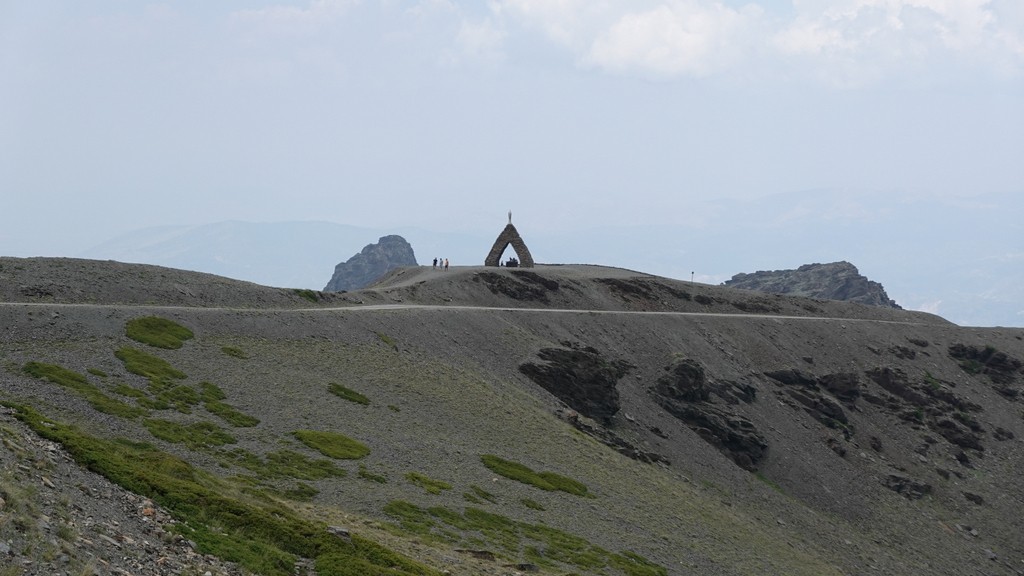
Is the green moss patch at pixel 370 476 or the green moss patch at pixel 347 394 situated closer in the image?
the green moss patch at pixel 370 476

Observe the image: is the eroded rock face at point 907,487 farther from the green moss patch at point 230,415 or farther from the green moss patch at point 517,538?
the green moss patch at point 230,415

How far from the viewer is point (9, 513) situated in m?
23.1

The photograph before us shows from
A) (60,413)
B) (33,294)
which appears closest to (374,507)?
(60,413)

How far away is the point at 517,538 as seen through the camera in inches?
1900

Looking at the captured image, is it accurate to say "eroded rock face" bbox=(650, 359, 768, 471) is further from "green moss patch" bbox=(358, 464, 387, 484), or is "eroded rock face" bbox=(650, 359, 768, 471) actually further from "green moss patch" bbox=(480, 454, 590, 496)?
"green moss patch" bbox=(358, 464, 387, 484)

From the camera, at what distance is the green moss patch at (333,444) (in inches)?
2072

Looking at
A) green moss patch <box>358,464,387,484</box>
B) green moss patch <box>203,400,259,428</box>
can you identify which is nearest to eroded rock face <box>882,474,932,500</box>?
green moss patch <box>358,464,387,484</box>

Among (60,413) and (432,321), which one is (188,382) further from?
(432,321)

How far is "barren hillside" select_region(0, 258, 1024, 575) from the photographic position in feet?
128

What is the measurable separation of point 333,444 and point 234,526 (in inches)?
886

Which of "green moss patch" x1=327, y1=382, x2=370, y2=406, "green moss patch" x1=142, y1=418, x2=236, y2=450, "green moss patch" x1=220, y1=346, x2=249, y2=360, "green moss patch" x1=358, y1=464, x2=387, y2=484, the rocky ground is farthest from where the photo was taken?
"green moss patch" x1=220, y1=346, x2=249, y2=360

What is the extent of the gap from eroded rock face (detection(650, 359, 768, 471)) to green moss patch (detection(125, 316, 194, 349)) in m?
50.9

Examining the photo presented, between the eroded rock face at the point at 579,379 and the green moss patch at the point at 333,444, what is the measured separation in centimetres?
A: 3257

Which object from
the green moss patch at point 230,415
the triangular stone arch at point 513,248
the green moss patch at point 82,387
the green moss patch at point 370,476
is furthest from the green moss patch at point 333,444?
the triangular stone arch at point 513,248
